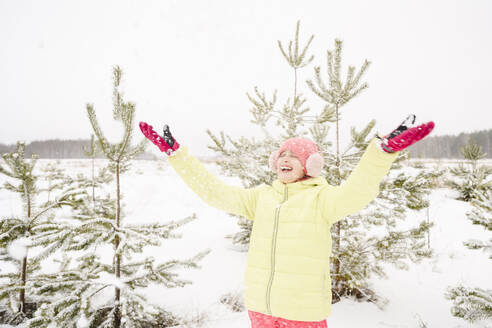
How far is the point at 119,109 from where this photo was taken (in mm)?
2686

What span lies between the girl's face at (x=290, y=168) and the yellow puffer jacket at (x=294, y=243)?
56 mm

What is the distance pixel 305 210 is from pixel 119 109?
2288 mm

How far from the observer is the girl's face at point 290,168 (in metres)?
1.83

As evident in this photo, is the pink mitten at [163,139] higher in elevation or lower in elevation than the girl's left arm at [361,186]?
higher

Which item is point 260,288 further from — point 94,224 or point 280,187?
point 94,224

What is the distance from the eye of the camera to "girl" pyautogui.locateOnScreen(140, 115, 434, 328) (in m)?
1.58

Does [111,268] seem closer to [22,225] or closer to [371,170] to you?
[22,225]

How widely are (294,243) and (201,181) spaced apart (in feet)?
2.69

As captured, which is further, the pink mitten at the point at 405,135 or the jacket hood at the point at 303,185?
the jacket hood at the point at 303,185

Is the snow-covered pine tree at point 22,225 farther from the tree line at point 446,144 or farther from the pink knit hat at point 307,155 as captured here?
the tree line at point 446,144

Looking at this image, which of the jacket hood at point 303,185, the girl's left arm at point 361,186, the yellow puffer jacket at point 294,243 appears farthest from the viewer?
the jacket hood at point 303,185

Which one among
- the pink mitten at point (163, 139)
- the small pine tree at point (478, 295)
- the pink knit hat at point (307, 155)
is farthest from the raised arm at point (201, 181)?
the small pine tree at point (478, 295)

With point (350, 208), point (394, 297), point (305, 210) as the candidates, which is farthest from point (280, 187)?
point (394, 297)

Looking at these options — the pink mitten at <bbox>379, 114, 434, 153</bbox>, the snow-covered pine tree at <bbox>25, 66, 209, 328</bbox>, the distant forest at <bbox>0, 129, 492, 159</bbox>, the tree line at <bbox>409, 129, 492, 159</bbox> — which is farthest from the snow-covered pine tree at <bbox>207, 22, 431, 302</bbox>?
the tree line at <bbox>409, 129, 492, 159</bbox>
